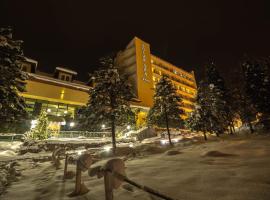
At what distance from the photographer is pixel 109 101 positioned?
1898 centimetres

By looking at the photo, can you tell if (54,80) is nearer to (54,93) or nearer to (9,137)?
(54,93)

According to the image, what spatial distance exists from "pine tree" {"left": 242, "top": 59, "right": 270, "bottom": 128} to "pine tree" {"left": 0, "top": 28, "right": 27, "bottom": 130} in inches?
1195

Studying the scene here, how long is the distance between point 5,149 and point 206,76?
120 ft

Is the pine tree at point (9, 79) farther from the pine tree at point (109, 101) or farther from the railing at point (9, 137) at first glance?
the railing at point (9, 137)

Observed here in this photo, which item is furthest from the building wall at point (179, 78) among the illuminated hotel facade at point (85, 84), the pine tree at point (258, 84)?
the pine tree at point (258, 84)

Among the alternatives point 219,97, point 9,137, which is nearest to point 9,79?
point 9,137

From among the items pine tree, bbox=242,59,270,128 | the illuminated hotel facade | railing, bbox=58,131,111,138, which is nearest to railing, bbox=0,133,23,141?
the illuminated hotel facade

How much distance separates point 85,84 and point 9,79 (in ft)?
73.6

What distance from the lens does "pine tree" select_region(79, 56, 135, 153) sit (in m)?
18.5

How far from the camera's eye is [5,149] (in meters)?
16.5

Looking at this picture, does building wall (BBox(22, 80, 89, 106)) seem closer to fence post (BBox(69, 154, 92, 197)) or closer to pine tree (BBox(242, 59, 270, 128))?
fence post (BBox(69, 154, 92, 197))

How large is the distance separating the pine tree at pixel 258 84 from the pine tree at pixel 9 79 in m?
30.4

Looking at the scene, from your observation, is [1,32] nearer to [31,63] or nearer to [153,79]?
[31,63]

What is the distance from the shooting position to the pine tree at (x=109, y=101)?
729 inches
